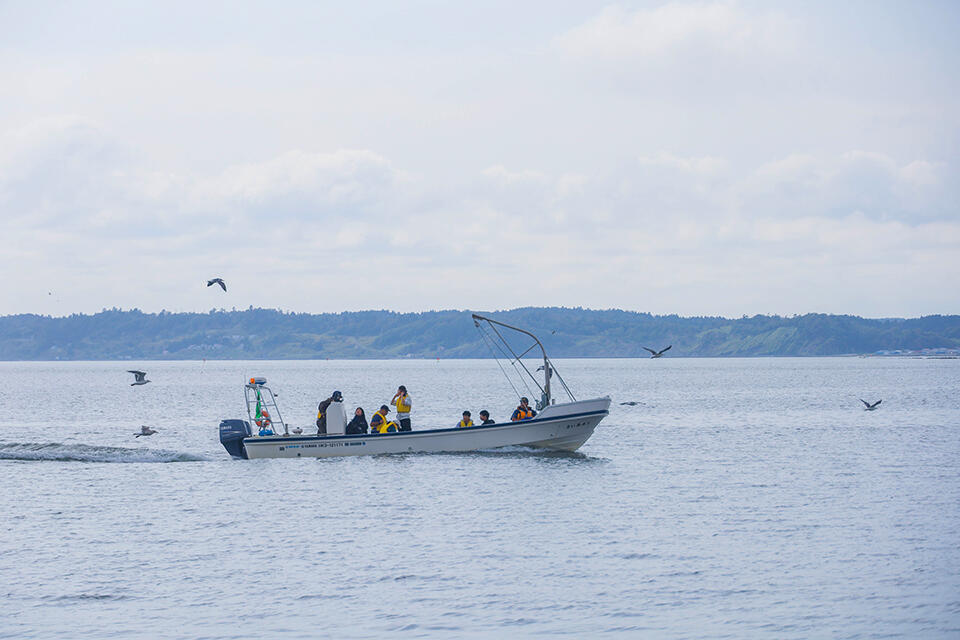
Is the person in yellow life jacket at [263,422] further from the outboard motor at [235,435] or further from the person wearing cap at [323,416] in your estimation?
the person wearing cap at [323,416]

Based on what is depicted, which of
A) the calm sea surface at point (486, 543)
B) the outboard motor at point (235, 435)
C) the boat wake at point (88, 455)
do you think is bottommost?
Result: the calm sea surface at point (486, 543)

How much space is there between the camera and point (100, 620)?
18.3 metres

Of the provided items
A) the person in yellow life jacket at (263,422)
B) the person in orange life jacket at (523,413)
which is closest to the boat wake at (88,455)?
the person in yellow life jacket at (263,422)

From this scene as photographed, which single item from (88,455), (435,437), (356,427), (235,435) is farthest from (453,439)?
(88,455)

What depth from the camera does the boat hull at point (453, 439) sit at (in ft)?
127

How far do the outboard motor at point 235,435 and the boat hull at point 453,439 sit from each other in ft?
1.30

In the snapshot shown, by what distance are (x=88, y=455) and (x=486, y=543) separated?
79.8 ft

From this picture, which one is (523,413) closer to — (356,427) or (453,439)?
(453,439)

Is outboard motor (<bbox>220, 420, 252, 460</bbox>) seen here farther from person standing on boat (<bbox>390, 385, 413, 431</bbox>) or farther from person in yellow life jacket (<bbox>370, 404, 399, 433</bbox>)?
person standing on boat (<bbox>390, 385, 413, 431</bbox>)

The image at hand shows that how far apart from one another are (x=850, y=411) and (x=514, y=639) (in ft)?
221

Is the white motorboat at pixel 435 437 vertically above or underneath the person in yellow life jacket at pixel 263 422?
underneath

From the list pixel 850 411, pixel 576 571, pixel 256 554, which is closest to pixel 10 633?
pixel 256 554

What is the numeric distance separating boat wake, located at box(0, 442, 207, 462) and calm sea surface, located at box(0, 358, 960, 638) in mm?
157

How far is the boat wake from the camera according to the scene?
42.7 meters
